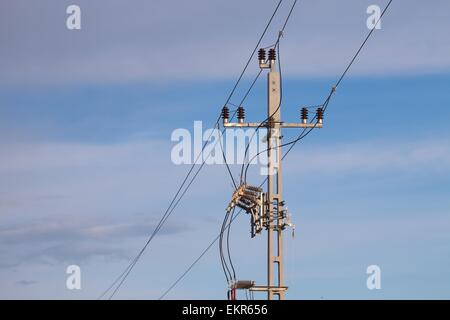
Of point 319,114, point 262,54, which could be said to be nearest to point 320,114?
point 319,114

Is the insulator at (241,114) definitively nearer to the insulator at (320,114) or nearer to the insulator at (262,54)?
the insulator at (262,54)

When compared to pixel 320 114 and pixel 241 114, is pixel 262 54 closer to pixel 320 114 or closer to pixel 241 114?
pixel 241 114

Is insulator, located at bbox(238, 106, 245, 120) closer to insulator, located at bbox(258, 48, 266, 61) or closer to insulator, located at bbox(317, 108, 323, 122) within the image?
insulator, located at bbox(258, 48, 266, 61)

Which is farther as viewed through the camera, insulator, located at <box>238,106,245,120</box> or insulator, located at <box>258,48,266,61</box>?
insulator, located at <box>238,106,245,120</box>

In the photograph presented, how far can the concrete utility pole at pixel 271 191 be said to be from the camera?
46969 millimetres

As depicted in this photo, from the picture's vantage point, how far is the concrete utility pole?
154 feet

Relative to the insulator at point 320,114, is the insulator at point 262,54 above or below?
above

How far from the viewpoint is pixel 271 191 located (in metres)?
47.9

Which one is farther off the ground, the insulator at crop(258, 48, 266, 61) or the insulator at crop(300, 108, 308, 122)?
the insulator at crop(258, 48, 266, 61)

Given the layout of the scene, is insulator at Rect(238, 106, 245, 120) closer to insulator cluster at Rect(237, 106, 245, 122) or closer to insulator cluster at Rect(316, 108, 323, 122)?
insulator cluster at Rect(237, 106, 245, 122)
